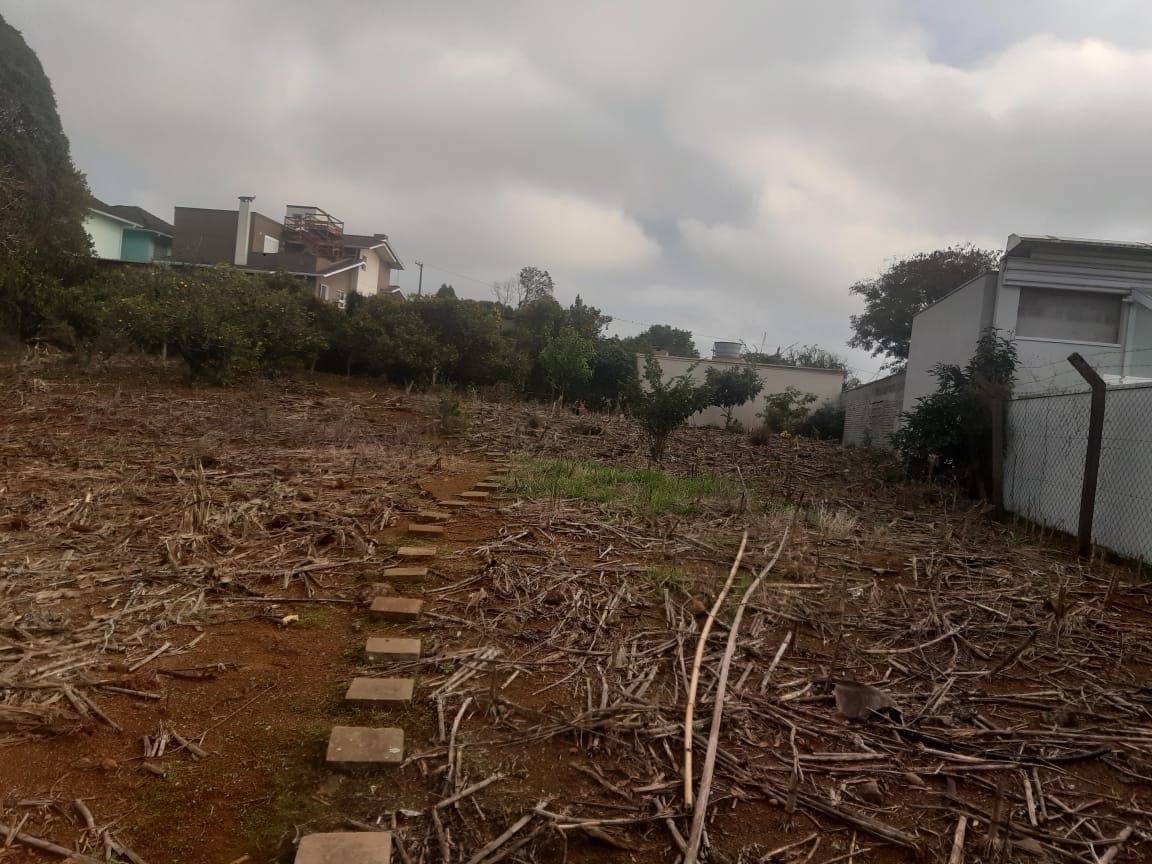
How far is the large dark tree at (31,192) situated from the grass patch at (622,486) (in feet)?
52.2

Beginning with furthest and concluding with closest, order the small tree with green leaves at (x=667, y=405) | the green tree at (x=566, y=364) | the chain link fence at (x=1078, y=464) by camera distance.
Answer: the green tree at (x=566, y=364)
the small tree with green leaves at (x=667, y=405)
the chain link fence at (x=1078, y=464)

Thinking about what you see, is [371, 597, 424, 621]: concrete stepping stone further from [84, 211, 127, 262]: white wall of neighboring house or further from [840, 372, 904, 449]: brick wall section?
[84, 211, 127, 262]: white wall of neighboring house

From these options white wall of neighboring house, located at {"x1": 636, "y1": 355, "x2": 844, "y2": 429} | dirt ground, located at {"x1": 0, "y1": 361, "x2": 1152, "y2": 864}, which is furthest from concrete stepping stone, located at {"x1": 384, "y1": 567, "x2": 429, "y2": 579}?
white wall of neighboring house, located at {"x1": 636, "y1": 355, "x2": 844, "y2": 429}

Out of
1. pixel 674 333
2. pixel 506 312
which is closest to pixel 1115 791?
pixel 506 312

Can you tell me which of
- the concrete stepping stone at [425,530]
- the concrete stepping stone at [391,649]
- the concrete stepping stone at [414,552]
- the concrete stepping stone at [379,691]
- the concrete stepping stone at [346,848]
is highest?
the concrete stepping stone at [425,530]

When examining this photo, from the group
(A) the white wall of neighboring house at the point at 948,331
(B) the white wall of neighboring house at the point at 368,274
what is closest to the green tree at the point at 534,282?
(B) the white wall of neighboring house at the point at 368,274

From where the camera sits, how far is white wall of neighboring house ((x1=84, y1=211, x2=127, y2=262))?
30125 millimetres

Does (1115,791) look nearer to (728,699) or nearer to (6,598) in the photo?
(728,699)

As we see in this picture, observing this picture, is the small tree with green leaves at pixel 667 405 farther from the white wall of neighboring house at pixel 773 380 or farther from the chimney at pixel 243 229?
the chimney at pixel 243 229

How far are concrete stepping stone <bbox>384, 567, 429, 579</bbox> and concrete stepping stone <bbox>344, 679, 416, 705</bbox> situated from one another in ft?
4.87

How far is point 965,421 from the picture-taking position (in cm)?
961

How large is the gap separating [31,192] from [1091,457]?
941 inches

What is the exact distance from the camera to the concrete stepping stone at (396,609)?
13.2 feet

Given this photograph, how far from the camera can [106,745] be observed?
2668mm
